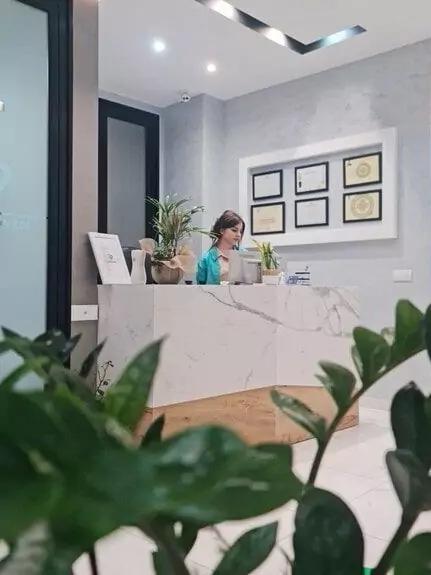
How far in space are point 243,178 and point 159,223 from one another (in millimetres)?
2666

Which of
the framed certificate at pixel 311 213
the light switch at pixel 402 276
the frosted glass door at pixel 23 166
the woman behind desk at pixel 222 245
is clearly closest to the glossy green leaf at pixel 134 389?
the frosted glass door at pixel 23 166

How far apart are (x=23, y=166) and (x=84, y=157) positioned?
36cm

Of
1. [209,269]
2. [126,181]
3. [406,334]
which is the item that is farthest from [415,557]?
[126,181]

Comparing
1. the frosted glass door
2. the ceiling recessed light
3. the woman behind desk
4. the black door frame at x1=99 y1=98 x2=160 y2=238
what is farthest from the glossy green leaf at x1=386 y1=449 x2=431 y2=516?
the black door frame at x1=99 y1=98 x2=160 y2=238

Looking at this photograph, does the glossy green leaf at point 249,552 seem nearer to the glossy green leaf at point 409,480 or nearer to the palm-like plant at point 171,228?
the glossy green leaf at point 409,480

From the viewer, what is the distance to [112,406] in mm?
292

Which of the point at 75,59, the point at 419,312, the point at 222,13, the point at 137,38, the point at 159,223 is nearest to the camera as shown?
the point at 419,312

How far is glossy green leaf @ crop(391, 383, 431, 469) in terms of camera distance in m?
0.40

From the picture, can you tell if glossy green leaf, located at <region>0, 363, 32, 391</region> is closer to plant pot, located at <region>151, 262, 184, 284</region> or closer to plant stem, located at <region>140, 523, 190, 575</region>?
plant stem, located at <region>140, 523, 190, 575</region>

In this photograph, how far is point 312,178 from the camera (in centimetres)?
540

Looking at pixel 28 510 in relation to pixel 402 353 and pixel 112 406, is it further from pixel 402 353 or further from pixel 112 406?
pixel 402 353

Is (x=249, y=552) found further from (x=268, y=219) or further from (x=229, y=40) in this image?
(x=268, y=219)

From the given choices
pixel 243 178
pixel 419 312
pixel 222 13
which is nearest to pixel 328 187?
pixel 243 178

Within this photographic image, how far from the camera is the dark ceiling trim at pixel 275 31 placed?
4211 mm
